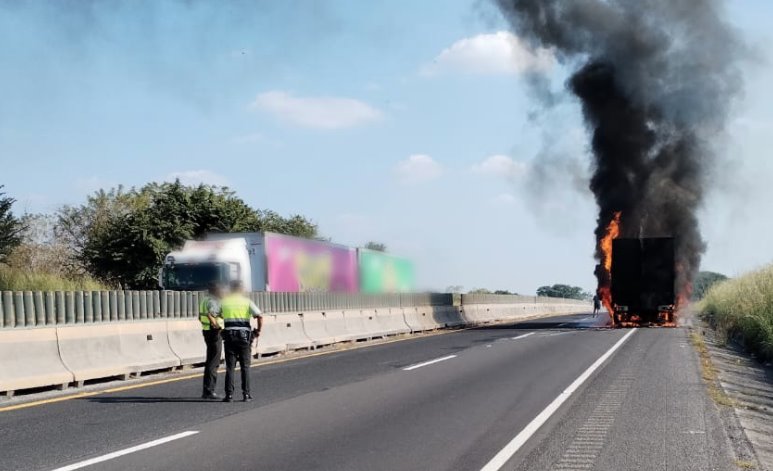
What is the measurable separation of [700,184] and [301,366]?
131ft

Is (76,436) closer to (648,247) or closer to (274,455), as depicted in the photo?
(274,455)

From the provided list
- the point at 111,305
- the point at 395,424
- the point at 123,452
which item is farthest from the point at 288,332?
the point at 123,452

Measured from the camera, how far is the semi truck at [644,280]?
35.3 m

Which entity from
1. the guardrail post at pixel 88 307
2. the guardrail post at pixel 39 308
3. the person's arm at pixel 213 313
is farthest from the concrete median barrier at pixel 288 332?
the person's arm at pixel 213 313

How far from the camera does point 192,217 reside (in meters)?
47.2

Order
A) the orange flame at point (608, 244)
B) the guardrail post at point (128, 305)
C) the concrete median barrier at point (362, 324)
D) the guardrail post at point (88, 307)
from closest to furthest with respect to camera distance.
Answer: the guardrail post at point (88, 307) < the guardrail post at point (128, 305) < the concrete median barrier at point (362, 324) < the orange flame at point (608, 244)

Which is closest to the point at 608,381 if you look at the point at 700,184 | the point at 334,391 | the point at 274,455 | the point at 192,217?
the point at 334,391

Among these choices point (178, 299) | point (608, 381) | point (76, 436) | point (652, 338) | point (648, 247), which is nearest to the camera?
point (76, 436)

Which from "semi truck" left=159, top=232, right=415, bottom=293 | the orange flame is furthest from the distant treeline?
the orange flame

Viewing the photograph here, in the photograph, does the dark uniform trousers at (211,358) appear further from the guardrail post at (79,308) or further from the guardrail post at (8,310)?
the guardrail post at (79,308)

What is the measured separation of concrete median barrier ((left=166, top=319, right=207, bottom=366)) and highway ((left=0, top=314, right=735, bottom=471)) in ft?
4.39

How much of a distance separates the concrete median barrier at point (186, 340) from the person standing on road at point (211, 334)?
444 cm

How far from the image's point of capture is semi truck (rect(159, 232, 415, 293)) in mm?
27016

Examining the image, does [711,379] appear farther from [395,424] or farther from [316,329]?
[316,329]
